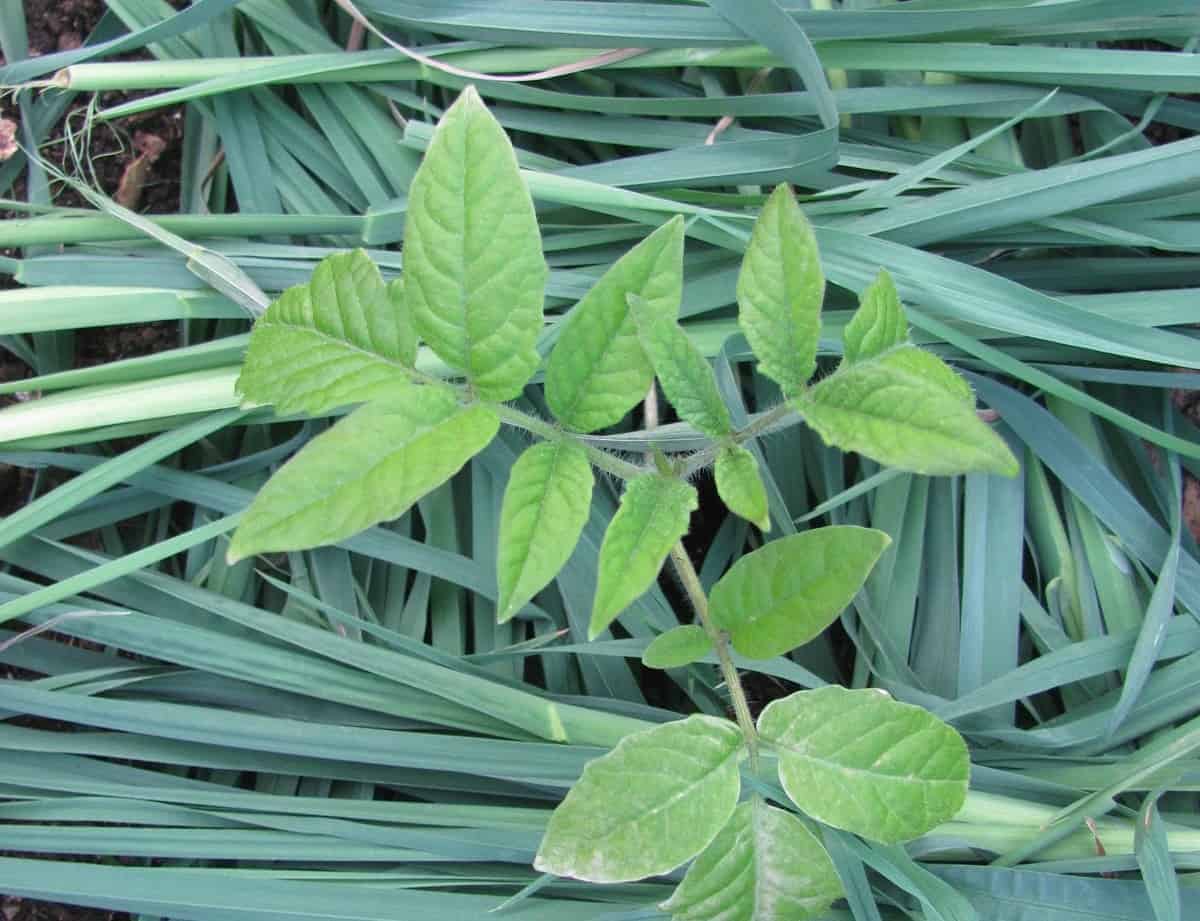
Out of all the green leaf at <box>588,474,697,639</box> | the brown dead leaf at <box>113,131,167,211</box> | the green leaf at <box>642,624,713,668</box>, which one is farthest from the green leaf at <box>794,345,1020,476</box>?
the brown dead leaf at <box>113,131,167,211</box>

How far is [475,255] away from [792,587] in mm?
336

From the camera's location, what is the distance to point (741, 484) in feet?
2.31

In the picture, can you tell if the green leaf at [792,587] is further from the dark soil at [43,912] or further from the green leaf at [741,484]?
the dark soil at [43,912]

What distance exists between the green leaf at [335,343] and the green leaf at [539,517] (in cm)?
12

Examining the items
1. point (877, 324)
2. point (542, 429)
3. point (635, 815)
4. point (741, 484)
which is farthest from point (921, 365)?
point (635, 815)

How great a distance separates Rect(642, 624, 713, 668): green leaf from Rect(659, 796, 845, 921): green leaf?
0.13m

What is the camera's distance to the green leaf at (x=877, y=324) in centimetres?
69

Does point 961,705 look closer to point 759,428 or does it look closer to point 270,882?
point 759,428

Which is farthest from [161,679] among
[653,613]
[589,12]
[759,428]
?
[589,12]

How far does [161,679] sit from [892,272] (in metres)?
0.99

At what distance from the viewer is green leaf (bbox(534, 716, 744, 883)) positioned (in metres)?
0.69

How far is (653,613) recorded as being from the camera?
3.80 feet

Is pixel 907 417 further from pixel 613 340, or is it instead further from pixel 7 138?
pixel 7 138

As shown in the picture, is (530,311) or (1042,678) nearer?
(530,311)
